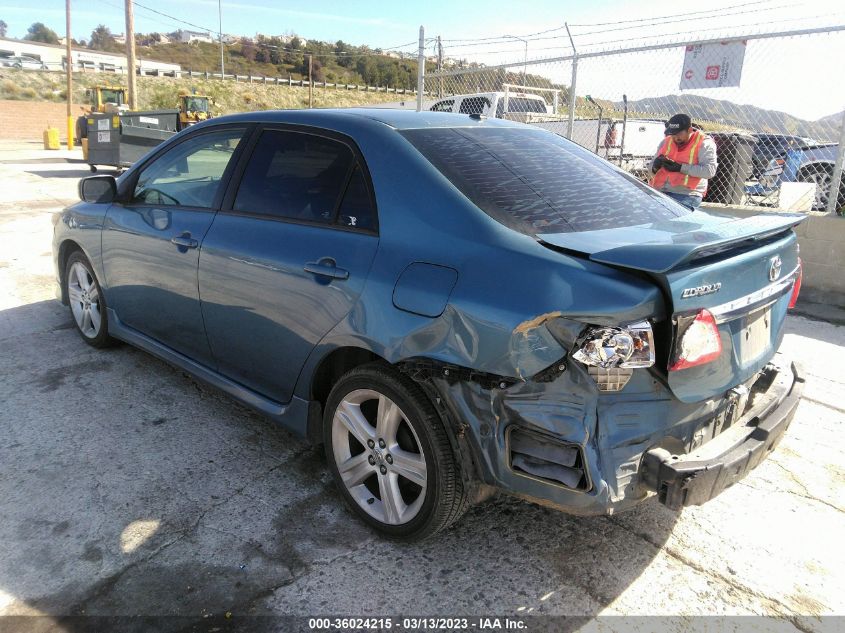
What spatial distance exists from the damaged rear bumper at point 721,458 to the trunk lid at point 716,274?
171 millimetres

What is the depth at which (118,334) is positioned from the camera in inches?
169

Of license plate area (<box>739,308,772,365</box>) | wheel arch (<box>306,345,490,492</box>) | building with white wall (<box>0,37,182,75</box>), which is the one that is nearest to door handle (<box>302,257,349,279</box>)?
wheel arch (<box>306,345,490,492</box>)

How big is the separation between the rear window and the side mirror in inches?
93.7

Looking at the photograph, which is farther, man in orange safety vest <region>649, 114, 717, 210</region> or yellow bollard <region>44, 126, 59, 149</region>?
yellow bollard <region>44, 126, 59, 149</region>

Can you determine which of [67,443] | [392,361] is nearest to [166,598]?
[392,361]

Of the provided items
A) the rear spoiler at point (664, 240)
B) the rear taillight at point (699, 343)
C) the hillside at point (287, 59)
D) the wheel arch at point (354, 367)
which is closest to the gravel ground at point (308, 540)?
the wheel arch at point (354, 367)

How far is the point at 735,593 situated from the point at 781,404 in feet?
2.48

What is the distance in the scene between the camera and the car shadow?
232 centimetres

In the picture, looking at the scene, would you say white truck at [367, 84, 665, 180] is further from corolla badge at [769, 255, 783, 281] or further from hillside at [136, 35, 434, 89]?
hillside at [136, 35, 434, 89]

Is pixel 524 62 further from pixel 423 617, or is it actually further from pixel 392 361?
pixel 423 617

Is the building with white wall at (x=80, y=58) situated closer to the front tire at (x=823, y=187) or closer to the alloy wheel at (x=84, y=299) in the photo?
the front tire at (x=823, y=187)

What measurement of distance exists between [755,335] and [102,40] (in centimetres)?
12971

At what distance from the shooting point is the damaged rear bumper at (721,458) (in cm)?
209

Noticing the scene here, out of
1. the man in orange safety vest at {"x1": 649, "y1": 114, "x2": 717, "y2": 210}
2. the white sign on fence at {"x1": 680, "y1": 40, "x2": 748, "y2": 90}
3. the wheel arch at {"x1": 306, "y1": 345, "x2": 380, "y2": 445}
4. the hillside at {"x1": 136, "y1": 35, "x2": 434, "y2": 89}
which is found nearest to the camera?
the wheel arch at {"x1": 306, "y1": 345, "x2": 380, "y2": 445}
